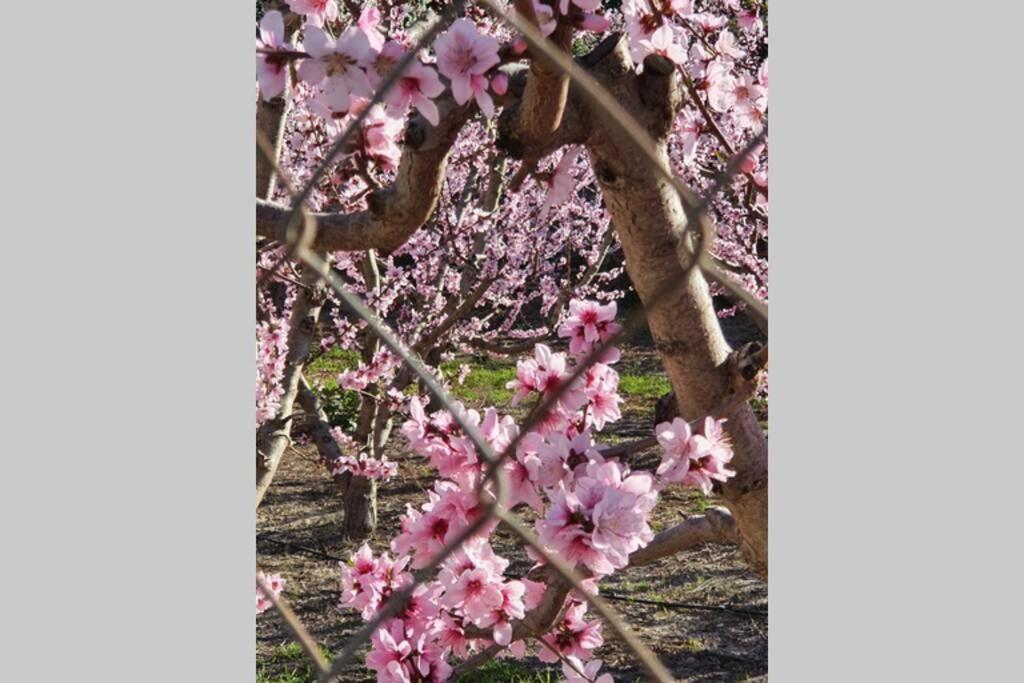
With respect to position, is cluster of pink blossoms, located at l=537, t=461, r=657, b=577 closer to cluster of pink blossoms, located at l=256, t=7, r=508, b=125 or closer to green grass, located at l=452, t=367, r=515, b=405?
cluster of pink blossoms, located at l=256, t=7, r=508, b=125

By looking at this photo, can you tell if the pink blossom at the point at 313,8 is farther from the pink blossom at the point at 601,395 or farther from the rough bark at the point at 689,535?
the rough bark at the point at 689,535

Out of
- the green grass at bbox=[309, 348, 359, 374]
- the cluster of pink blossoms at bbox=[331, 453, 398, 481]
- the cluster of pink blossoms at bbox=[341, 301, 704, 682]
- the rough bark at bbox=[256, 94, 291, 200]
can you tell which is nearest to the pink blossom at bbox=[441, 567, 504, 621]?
the cluster of pink blossoms at bbox=[341, 301, 704, 682]

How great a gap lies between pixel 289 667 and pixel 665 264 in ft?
3.67

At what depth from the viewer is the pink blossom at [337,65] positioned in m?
0.63

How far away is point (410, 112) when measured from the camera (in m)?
0.77

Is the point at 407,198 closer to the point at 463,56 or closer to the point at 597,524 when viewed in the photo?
the point at 463,56

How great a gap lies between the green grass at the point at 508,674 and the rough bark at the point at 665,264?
2.70ft

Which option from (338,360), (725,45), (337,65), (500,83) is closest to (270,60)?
(337,65)

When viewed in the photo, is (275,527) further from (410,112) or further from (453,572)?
(410,112)

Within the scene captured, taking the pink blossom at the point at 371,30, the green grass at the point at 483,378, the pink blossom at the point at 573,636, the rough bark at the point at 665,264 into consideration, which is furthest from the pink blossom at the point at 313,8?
the pink blossom at the point at 573,636

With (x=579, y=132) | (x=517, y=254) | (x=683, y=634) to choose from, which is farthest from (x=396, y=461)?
(x=579, y=132)

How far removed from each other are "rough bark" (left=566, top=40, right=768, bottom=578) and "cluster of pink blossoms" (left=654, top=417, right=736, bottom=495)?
35mm

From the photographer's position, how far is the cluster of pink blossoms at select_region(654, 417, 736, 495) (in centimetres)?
83

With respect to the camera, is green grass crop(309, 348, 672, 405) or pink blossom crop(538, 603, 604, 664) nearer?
pink blossom crop(538, 603, 604, 664)
